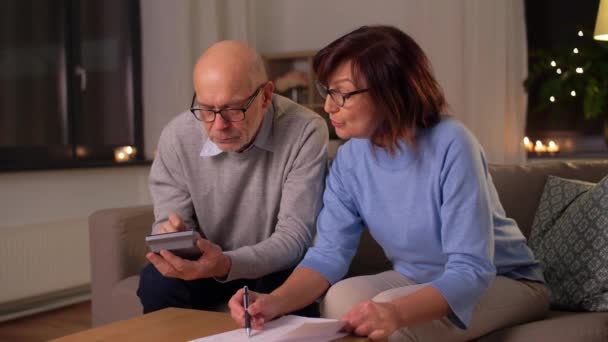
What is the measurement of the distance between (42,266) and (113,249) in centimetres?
162

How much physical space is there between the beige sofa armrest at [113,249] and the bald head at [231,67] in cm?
66

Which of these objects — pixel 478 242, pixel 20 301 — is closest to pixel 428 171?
pixel 478 242

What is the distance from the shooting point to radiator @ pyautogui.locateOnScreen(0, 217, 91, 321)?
3.65 m

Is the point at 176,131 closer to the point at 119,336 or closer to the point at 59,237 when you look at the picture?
the point at 119,336

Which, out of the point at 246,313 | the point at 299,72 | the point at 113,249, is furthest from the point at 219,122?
the point at 299,72

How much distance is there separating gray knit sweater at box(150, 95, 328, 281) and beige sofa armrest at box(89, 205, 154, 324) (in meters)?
0.29

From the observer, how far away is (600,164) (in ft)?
7.59

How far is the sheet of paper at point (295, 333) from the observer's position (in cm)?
127

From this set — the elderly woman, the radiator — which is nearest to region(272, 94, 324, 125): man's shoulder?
the elderly woman

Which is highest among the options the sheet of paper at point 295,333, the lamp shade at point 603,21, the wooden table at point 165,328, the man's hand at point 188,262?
the lamp shade at point 603,21

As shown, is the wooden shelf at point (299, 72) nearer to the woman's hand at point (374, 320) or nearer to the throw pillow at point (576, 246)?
the throw pillow at point (576, 246)

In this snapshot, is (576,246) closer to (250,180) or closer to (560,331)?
(560,331)

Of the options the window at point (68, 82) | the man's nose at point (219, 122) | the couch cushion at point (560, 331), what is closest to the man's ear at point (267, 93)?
the man's nose at point (219, 122)

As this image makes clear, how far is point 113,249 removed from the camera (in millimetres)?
2346
